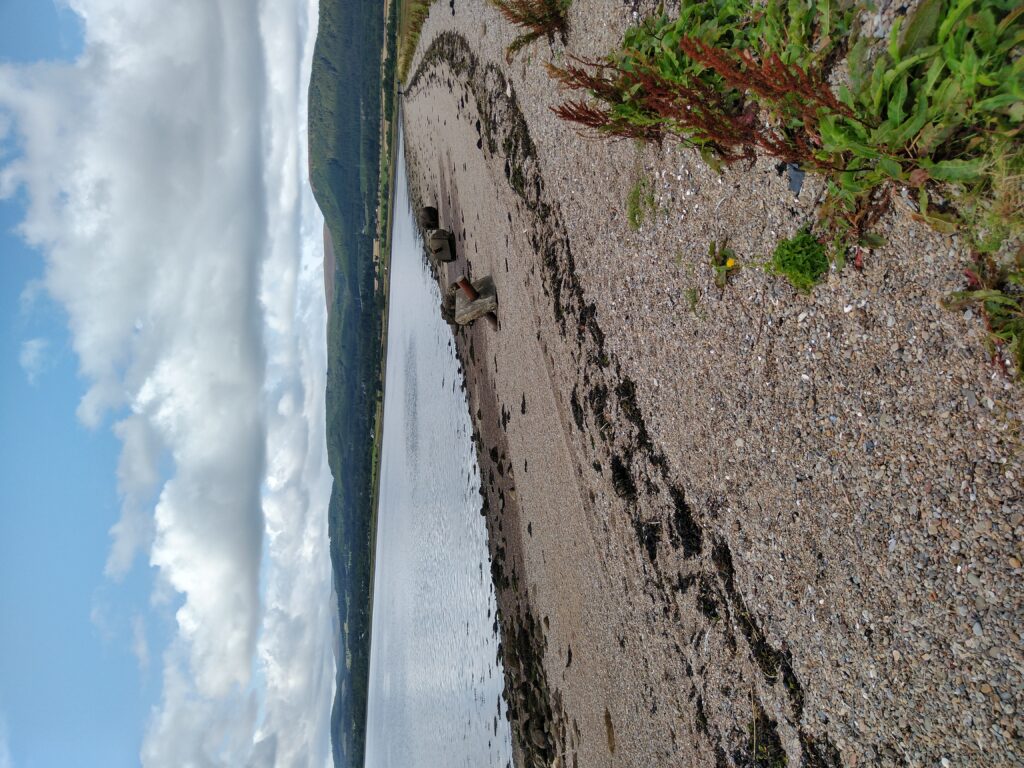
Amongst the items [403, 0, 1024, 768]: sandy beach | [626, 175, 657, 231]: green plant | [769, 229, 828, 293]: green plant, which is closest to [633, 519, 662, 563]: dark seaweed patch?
[403, 0, 1024, 768]: sandy beach

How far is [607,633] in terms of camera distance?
671 cm

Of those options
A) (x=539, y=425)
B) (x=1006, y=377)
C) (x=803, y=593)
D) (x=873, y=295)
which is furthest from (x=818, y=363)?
(x=539, y=425)

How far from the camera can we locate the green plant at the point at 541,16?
7242 mm

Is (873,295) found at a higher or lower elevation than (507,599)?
lower

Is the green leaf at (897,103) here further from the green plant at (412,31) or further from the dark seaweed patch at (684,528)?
the green plant at (412,31)

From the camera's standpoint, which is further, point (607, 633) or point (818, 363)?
point (607, 633)

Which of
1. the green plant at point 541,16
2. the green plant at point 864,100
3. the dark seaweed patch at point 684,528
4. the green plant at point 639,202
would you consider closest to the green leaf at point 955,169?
the green plant at point 864,100

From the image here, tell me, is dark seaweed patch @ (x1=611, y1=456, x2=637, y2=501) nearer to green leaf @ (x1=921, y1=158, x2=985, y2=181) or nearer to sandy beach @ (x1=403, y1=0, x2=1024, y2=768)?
sandy beach @ (x1=403, y1=0, x2=1024, y2=768)

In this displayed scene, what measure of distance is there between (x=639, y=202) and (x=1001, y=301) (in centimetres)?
347

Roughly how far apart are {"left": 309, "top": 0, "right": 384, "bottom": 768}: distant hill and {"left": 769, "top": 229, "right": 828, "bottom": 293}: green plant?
30961 millimetres

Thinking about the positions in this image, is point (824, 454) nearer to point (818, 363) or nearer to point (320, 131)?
point (818, 363)

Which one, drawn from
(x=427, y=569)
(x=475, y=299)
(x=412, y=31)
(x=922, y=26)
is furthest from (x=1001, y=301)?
(x=412, y=31)

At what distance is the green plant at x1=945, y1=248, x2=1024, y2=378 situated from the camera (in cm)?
283

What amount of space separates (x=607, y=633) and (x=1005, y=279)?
5.14 metres
